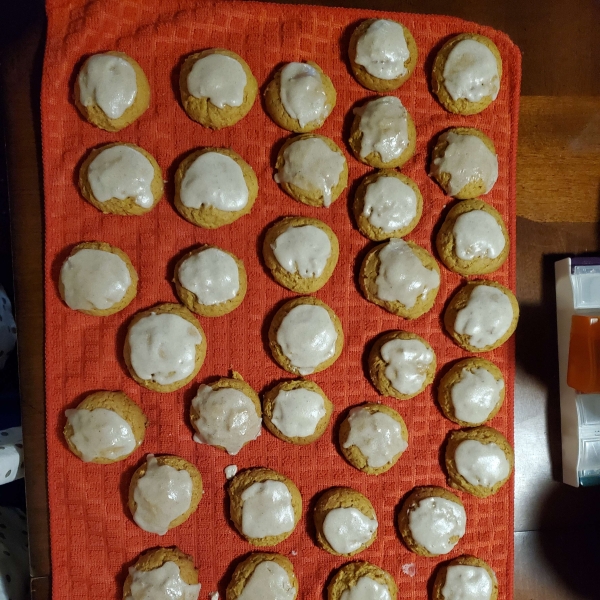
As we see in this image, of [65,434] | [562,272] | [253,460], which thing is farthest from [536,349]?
[65,434]

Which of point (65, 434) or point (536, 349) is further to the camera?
point (536, 349)

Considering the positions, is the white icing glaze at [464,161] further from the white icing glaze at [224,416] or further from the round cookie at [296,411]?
the white icing glaze at [224,416]

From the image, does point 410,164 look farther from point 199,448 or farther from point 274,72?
point 199,448

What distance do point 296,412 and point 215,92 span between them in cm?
73

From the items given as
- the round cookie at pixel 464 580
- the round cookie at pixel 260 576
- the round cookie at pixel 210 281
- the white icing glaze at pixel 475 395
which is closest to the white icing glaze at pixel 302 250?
the round cookie at pixel 210 281

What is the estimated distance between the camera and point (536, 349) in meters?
1.30

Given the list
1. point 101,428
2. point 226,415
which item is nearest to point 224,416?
point 226,415

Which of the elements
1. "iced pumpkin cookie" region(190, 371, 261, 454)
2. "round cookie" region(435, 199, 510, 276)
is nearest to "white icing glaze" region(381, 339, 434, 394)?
"round cookie" region(435, 199, 510, 276)

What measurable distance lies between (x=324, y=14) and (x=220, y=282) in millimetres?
669

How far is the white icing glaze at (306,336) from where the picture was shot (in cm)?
115

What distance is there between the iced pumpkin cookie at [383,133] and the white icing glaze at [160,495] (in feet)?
2.74

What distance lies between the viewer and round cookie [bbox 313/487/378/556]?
1.17 m

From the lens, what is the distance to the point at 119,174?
3.63 ft

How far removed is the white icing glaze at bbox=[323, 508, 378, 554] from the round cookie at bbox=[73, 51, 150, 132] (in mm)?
1004
